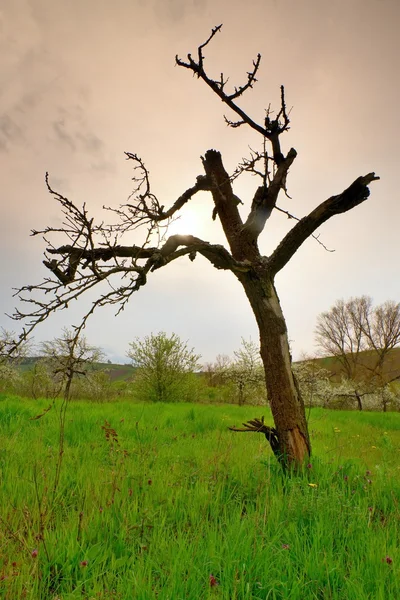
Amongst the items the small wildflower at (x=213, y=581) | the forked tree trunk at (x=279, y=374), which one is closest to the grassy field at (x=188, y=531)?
the small wildflower at (x=213, y=581)

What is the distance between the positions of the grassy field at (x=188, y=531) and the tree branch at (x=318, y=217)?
9.37ft

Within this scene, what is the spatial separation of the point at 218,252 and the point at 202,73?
2581 mm

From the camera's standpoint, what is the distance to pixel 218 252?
418cm

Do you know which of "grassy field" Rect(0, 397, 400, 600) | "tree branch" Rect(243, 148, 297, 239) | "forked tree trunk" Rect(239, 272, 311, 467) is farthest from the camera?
"tree branch" Rect(243, 148, 297, 239)

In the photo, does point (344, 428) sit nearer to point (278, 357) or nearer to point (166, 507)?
point (278, 357)

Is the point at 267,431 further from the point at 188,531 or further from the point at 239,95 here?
the point at 239,95

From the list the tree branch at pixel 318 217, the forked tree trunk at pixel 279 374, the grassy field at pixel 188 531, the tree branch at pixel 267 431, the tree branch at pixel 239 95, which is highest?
the tree branch at pixel 239 95

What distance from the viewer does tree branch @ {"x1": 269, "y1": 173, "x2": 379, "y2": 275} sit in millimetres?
4125

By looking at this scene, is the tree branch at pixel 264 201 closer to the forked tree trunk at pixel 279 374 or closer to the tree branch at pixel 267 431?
the forked tree trunk at pixel 279 374

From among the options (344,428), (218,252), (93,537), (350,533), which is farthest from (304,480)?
(344,428)

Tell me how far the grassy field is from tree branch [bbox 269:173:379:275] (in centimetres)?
286

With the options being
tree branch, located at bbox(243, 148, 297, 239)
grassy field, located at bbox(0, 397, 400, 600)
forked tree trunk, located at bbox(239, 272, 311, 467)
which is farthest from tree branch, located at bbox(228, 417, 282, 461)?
tree branch, located at bbox(243, 148, 297, 239)

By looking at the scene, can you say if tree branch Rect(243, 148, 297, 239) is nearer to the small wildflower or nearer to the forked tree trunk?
the forked tree trunk

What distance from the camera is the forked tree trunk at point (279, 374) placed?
13.5 feet
